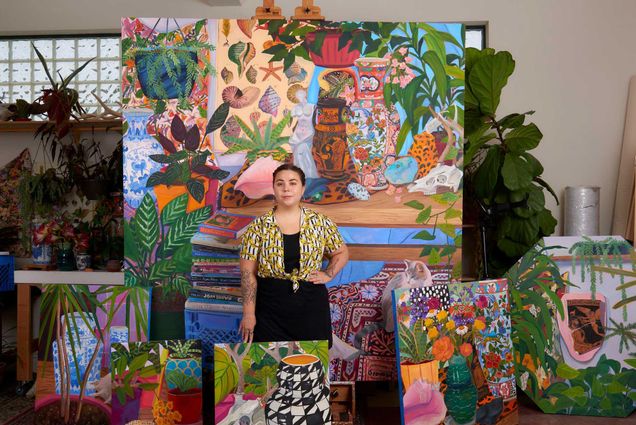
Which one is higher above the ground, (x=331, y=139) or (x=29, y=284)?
(x=331, y=139)

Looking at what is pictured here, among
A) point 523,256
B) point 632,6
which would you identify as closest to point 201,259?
point 523,256

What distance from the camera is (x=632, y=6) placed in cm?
451

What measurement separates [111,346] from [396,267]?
1750 mm

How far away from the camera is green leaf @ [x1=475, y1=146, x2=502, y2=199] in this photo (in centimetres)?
397

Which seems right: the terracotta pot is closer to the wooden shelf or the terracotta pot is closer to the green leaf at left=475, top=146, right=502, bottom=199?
the green leaf at left=475, top=146, right=502, bottom=199

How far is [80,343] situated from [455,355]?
2167mm

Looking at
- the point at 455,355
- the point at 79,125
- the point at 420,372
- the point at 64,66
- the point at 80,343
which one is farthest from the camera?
the point at 64,66

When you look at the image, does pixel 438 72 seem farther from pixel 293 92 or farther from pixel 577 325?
pixel 577 325

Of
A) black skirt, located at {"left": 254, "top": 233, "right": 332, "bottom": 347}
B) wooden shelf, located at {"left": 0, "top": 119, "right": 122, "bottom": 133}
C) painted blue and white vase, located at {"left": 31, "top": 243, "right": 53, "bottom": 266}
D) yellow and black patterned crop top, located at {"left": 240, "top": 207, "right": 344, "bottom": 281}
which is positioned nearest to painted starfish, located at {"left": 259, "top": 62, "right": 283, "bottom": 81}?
yellow and black patterned crop top, located at {"left": 240, "top": 207, "right": 344, "bottom": 281}

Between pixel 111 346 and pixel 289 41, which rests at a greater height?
pixel 289 41

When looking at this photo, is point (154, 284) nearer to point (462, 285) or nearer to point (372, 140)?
point (372, 140)

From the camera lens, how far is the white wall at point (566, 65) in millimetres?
4512

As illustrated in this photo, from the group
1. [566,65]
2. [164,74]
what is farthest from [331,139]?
→ [566,65]

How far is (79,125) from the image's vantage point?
4.48 metres
